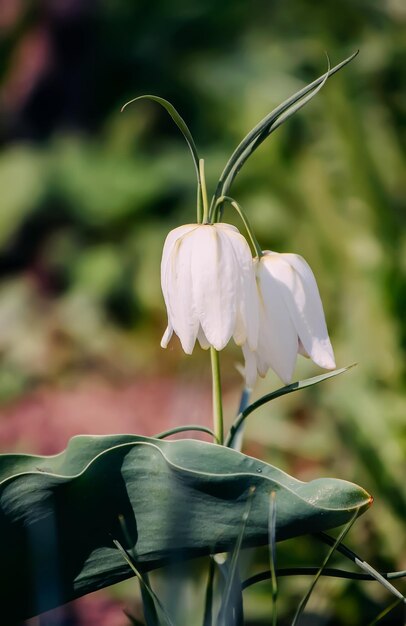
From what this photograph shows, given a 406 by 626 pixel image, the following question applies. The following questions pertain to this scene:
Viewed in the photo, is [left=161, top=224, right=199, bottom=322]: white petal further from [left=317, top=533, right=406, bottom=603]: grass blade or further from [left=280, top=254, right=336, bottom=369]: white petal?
[left=317, top=533, right=406, bottom=603]: grass blade

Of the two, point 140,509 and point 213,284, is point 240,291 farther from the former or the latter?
point 140,509

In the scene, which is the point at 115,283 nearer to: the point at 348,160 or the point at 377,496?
the point at 348,160

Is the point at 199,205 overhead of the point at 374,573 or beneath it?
overhead

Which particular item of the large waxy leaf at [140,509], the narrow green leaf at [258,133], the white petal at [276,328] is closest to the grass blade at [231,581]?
the large waxy leaf at [140,509]

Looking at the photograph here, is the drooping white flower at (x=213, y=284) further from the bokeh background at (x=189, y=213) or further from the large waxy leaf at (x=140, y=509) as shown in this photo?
the bokeh background at (x=189, y=213)

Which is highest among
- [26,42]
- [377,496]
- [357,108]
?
[26,42]

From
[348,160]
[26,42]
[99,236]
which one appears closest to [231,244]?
[348,160]

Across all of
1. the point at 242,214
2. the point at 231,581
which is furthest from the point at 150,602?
the point at 242,214

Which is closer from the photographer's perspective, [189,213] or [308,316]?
[308,316]
